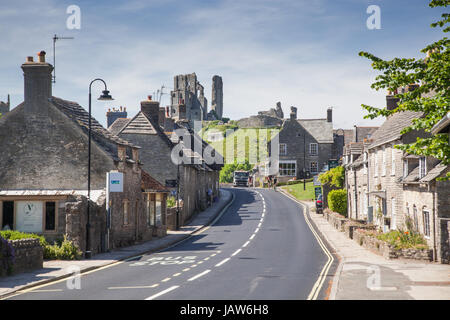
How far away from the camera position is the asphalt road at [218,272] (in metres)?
15.2

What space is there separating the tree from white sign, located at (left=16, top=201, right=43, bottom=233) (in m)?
17.6

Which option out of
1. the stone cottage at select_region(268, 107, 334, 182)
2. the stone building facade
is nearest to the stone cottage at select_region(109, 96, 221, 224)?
the stone building facade

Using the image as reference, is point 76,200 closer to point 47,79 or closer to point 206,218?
point 47,79

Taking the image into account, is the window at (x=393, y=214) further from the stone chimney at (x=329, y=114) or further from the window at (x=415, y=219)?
the stone chimney at (x=329, y=114)

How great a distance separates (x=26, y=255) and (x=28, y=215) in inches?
296

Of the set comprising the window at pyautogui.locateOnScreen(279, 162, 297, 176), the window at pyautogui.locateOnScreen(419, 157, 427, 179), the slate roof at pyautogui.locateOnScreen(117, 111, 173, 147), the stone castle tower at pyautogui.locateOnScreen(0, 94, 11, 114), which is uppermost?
the stone castle tower at pyautogui.locateOnScreen(0, 94, 11, 114)

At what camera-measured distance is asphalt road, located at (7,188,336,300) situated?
50.0 feet

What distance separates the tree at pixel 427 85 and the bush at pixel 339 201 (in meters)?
32.9

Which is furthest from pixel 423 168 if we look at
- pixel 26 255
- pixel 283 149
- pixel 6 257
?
pixel 283 149

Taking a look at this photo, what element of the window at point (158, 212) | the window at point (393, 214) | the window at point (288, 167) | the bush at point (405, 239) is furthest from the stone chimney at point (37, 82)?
the window at point (288, 167)

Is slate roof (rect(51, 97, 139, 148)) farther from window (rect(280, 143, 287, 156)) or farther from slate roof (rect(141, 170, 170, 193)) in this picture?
window (rect(280, 143, 287, 156))
